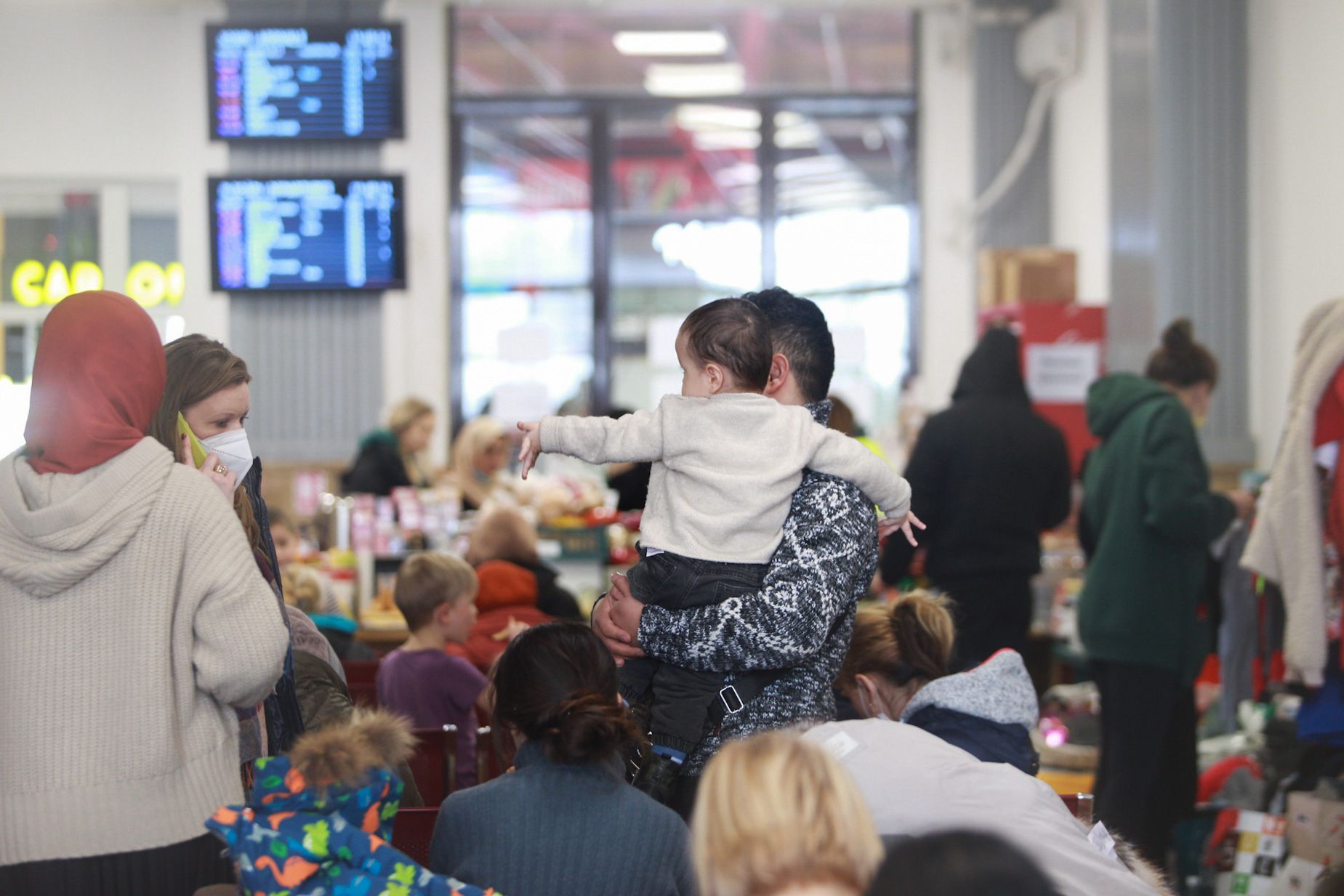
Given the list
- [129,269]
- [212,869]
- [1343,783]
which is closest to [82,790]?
[212,869]

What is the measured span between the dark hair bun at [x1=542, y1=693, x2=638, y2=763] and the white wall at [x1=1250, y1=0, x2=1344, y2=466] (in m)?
4.14

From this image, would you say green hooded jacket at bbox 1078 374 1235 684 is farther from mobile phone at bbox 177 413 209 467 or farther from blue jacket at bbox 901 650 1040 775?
mobile phone at bbox 177 413 209 467

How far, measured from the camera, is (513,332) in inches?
336

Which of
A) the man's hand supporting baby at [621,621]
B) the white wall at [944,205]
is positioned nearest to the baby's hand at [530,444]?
the man's hand supporting baby at [621,621]

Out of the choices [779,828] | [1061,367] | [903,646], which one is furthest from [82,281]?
[779,828]

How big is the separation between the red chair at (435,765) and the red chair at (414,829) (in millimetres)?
680

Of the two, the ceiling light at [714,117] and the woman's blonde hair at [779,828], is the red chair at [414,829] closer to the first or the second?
the woman's blonde hair at [779,828]

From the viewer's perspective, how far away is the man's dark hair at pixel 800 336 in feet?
6.86

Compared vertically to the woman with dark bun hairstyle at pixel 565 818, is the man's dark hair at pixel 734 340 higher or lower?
higher

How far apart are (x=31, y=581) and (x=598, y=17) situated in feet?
24.6

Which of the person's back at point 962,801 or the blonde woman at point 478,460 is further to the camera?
the blonde woman at point 478,460

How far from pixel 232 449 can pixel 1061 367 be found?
17.5 ft

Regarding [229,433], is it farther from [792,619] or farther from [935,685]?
[935,685]

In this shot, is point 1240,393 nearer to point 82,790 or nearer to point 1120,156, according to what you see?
point 1120,156
